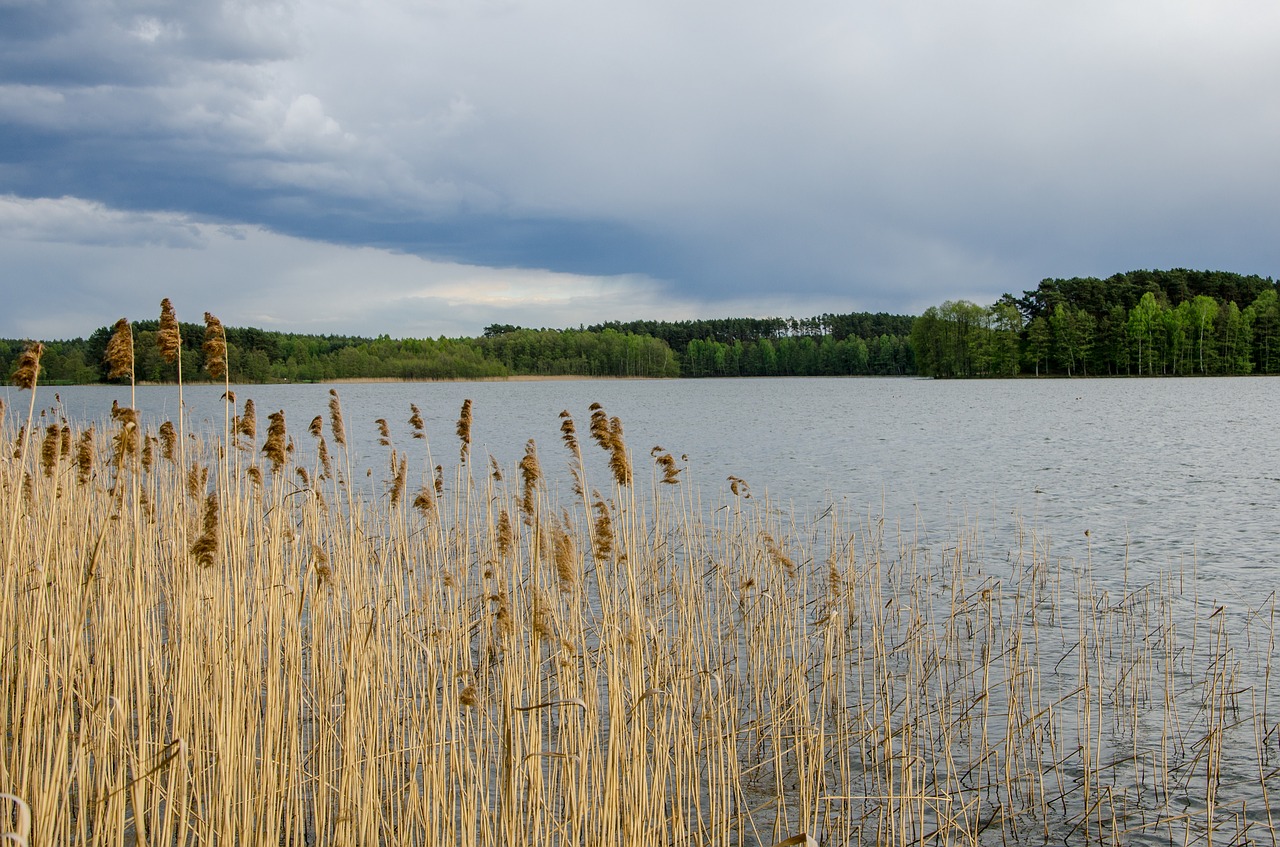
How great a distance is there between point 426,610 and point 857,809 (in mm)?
3581

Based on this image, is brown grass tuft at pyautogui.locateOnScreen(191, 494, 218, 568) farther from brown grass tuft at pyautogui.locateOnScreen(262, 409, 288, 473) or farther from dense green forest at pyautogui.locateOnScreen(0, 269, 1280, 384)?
dense green forest at pyautogui.locateOnScreen(0, 269, 1280, 384)

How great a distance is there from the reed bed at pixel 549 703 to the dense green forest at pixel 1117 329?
85954mm

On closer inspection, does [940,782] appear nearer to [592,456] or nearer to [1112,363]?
[592,456]

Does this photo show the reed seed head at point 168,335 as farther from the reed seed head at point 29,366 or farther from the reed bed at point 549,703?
the reed seed head at point 29,366

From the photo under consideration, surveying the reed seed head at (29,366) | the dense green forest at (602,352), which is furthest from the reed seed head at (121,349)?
the dense green forest at (602,352)

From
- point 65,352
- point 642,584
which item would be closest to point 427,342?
point 65,352

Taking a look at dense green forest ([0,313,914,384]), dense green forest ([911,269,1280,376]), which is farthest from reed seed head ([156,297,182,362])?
dense green forest ([911,269,1280,376])

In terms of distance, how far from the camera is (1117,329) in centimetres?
8594

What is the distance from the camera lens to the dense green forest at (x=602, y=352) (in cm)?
10624

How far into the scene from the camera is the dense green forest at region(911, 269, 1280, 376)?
8238 centimetres

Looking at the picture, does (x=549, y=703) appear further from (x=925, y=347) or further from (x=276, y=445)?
(x=925, y=347)

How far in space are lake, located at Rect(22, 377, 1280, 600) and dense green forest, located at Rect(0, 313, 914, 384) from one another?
60.3 metres

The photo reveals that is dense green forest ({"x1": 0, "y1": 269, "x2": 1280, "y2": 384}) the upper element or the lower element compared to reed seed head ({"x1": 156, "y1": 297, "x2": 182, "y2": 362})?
upper

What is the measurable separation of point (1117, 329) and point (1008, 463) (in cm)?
7348
